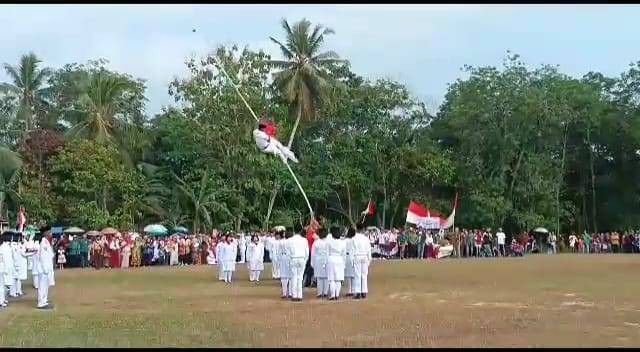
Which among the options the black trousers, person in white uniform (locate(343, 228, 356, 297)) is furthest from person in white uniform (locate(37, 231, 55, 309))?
person in white uniform (locate(343, 228, 356, 297))

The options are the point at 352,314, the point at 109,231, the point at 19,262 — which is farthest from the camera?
the point at 109,231

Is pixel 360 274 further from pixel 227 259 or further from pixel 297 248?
pixel 227 259

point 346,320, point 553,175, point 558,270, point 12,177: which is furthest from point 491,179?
point 346,320

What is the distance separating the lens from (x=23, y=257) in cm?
1870

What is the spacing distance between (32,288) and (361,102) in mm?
26869

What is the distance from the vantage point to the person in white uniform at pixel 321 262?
55.8 feet

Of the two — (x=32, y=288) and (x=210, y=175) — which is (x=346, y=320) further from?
(x=210, y=175)

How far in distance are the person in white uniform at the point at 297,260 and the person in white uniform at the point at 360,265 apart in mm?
1036

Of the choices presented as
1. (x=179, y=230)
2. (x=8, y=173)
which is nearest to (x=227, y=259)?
(x=179, y=230)

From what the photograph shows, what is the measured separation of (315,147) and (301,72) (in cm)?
535

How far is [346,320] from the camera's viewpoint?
512 inches

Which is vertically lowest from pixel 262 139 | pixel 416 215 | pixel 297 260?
pixel 297 260

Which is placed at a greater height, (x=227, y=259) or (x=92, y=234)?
(x=92, y=234)

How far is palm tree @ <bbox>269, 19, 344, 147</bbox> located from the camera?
42.3 m
